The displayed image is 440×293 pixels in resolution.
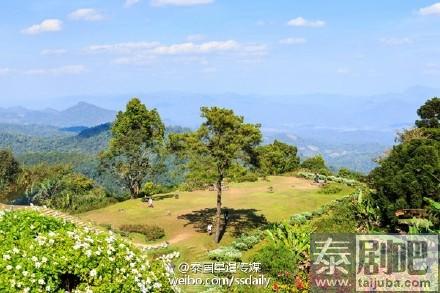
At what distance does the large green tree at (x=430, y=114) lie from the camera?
70250mm

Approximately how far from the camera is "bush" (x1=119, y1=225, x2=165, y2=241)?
1519 inches

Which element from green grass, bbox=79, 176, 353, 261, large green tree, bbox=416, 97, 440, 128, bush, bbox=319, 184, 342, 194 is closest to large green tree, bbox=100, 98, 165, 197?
green grass, bbox=79, 176, 353, 261

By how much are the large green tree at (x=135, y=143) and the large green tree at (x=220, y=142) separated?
2284cm

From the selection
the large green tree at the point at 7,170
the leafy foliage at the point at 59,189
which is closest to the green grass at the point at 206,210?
the leafy foliage at the point at 59,189

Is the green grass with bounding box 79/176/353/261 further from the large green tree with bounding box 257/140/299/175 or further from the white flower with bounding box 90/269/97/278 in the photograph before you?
the white flower with bounding box 90/269/97/278

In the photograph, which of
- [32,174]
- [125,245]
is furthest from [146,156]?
[125,245]

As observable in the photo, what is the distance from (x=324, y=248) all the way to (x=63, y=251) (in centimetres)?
1426

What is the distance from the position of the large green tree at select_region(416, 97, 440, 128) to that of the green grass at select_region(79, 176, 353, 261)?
874 inches

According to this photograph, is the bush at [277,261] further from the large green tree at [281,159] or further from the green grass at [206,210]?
the large green tree at [281,159]

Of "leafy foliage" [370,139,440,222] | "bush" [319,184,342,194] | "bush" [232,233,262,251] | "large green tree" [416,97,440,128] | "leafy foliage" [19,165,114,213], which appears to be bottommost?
"leafy foliage" [19,165,114,213]

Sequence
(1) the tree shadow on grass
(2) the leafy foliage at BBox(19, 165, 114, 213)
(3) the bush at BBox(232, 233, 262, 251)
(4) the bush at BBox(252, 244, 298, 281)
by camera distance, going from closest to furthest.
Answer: (4) the bush at BBox(252, 244, 298, 281)
(3) the bush at BBox(232, 233, 262, 251)
(1) the tree shadow on grass
(2) the leafy foliage at BBox(19, 165, 114, 213)

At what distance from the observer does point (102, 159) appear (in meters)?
58.9

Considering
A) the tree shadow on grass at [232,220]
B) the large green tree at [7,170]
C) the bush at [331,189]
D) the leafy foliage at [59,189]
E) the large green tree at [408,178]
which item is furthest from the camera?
the large green tree at [7,170]

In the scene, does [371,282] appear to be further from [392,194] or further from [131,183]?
[131,183]
